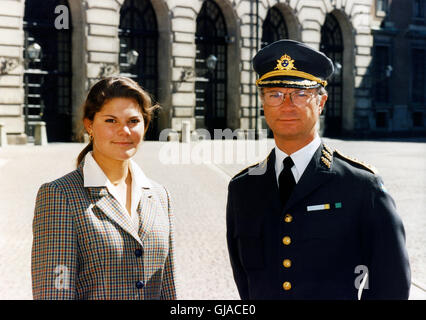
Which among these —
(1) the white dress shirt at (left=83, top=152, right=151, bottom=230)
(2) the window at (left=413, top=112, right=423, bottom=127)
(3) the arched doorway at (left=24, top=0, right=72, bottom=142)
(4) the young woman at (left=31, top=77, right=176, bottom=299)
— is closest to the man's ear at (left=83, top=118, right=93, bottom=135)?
(4) the young woman at (left=31, top=77, right=176, bottom=299)

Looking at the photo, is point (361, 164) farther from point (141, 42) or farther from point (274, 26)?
point (274, 26)

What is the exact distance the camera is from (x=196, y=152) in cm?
2311

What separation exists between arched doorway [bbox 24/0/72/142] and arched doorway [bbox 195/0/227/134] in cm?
655

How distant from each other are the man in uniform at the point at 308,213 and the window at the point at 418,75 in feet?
125

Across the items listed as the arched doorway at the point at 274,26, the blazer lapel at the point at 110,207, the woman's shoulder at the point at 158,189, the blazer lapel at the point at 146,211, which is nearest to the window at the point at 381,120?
the arched doorway at the point at 274,26

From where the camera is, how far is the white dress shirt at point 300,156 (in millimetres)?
2791

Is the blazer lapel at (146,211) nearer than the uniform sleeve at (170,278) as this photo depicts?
Yes

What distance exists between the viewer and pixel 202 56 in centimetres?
3167

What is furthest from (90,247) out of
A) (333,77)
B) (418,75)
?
(418,75)

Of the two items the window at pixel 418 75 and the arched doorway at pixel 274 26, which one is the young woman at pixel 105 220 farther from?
the window at pixel 418 75

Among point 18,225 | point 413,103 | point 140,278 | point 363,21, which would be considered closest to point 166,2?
point 363,21
